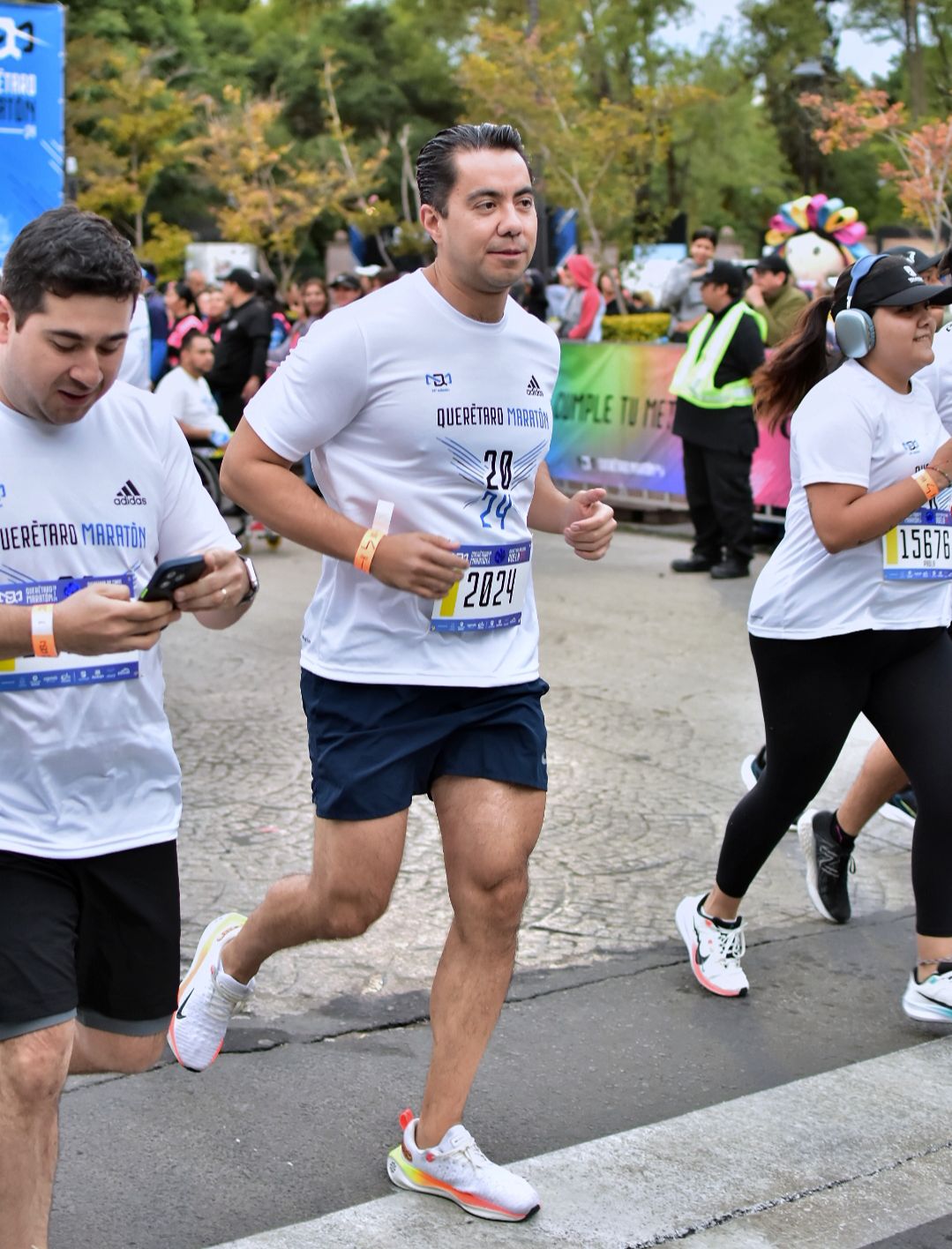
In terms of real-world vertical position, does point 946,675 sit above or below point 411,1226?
above

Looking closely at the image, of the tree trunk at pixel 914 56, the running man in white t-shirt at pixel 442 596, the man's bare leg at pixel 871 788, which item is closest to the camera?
the running man in white t-shirt at pixel 442 596

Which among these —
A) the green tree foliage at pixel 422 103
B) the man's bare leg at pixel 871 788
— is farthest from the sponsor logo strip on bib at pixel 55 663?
the green tree foliage at pixel 422 103

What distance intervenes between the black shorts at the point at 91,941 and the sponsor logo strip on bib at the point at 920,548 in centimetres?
219

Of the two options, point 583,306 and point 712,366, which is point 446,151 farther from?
point 583,306

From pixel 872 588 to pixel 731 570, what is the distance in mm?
6862

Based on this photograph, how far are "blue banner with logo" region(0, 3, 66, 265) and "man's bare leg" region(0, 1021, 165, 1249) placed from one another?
30.3ft

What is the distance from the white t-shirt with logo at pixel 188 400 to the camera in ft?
35.9

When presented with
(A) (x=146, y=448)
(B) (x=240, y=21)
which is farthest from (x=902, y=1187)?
(B) (x=240, y=21)

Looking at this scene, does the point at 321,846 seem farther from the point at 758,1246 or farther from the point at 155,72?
the point at 155,72

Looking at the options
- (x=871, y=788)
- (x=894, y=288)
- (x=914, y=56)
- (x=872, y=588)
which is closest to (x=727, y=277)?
(x=871, y=788)

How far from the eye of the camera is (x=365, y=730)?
338cm

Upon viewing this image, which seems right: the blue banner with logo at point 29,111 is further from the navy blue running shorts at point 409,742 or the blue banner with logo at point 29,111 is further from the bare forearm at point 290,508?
the navy blue running shorts at point 409,742

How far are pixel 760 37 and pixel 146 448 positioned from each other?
51211 millimetres

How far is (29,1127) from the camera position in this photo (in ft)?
8.60
